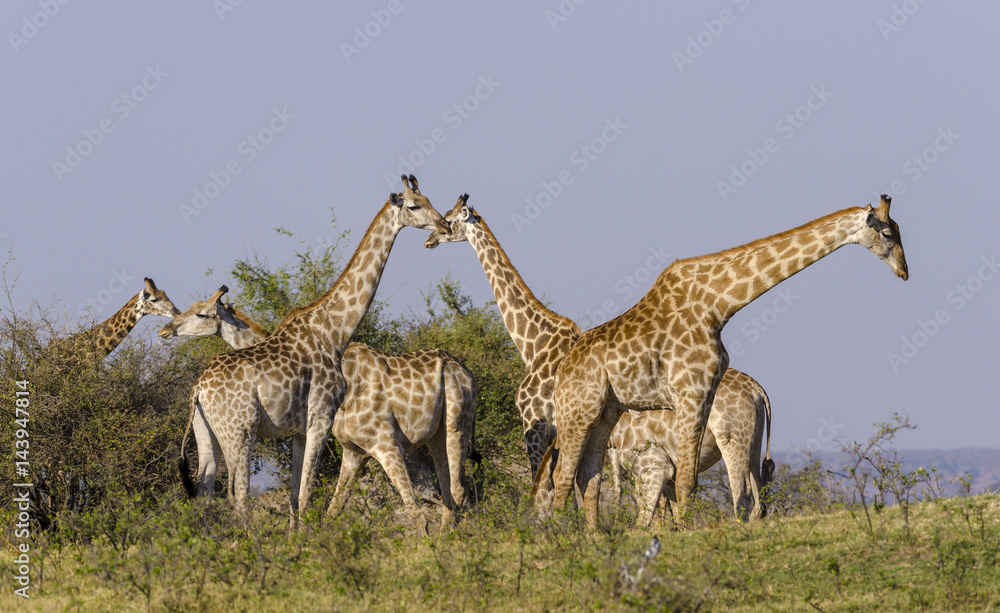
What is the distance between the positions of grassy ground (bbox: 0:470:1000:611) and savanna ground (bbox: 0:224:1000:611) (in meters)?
0.03

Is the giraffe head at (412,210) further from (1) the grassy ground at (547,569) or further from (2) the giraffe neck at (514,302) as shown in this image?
(1) the grassy ground at (547,569)

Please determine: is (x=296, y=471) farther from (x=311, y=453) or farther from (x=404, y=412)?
(x=404, y=412)

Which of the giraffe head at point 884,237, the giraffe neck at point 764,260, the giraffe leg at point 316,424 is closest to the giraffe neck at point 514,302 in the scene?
the giraffe leg at point 316,424

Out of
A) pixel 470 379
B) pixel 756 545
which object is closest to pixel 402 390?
pixel 470 379

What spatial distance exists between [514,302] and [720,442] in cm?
352

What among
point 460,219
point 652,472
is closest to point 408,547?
point 652,472

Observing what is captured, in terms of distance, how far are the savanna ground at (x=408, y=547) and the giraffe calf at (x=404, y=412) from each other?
0.86 meters

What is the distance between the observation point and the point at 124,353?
56.2ft

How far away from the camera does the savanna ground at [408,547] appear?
881cm

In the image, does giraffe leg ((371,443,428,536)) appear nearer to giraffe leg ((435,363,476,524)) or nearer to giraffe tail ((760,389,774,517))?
giraffe leg ((435,363,476,524))

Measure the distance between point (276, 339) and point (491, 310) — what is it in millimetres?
10153

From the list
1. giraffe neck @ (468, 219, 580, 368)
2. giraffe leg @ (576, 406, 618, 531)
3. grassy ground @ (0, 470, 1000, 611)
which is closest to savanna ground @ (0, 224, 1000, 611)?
grassy ground @ (0, 470, 1000, 611)

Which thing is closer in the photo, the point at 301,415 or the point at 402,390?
the point at 301,415

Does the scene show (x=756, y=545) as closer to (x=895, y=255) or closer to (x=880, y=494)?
(x=880, y=494)
